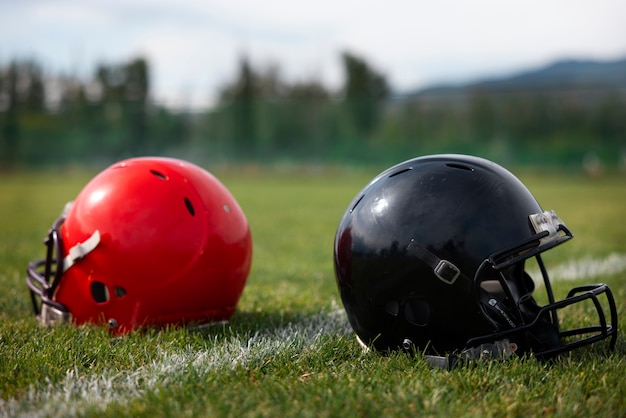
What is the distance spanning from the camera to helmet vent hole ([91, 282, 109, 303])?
9.89ft

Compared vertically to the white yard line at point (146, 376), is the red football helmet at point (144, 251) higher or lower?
higher

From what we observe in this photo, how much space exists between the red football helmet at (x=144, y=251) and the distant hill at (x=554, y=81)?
2193 cm

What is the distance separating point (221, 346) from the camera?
274 cm

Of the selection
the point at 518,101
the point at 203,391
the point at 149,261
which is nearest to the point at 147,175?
the point at 149,261

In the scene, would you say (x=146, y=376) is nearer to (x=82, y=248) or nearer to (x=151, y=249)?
(x=151, y=249)

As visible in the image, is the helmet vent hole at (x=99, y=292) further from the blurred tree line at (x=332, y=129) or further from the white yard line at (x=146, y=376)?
the blurred tree line at (x=332, y=129)

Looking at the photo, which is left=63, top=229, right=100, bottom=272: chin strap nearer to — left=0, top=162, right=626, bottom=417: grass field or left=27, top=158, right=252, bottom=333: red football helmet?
left=27, top=158, right=252, bottom=333: red football helmet

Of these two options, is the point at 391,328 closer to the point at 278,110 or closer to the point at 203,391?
the point at 203,391

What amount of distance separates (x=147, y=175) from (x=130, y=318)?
2.26 ft

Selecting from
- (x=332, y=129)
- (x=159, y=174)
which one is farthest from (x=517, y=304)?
(x=332, y=129)

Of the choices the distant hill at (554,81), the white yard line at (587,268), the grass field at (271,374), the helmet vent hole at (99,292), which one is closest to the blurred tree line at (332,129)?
the distant hill at (554,81)

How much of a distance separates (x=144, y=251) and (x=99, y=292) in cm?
36

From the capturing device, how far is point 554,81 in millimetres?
67188

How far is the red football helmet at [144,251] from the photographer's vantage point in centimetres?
293
